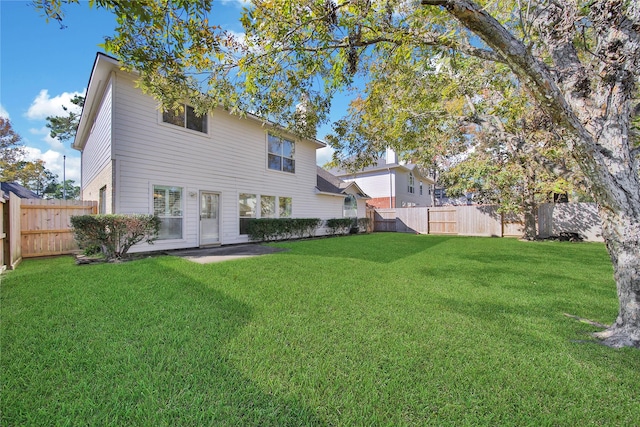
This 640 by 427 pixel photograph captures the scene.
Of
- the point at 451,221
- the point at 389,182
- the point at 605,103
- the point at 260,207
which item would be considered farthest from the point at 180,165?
the point at 389,182

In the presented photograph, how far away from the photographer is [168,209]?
858 centimetres

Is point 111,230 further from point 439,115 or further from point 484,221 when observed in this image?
point 484,221

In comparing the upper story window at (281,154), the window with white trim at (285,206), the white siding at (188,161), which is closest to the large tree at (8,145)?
the white siding at (188,161)

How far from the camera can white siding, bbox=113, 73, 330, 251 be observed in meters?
7.62

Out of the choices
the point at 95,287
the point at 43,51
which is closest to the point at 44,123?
the point at 43,51

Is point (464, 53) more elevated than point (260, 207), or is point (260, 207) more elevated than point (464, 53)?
point (464, 53)

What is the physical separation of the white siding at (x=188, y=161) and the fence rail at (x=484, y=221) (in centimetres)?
985

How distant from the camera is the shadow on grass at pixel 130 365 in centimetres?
175

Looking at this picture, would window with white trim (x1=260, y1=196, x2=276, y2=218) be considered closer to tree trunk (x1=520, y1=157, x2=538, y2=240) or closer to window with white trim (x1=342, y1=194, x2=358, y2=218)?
window with white trim (x1=342, y1=194, x2=358, y2=218)

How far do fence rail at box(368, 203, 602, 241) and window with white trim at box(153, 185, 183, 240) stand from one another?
1403 centimetres

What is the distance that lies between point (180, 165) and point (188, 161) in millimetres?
315


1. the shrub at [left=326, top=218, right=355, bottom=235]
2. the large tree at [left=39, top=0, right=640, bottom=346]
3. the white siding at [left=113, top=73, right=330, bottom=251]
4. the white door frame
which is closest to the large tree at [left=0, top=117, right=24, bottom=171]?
the white siding at [left=113, top=73, right=330, bottom=251]

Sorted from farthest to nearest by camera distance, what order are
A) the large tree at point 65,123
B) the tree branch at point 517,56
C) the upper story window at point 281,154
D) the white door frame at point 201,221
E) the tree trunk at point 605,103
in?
1. the large tree at point 65,123
2. the upper story window at point 281,154
3. the white door frame at point 201,221
4. the tree trunk at point 605,103
5. the tree branch at point 517,56

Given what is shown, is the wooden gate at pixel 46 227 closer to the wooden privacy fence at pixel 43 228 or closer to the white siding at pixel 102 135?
the wooden privacy fence at pixel 43 228
